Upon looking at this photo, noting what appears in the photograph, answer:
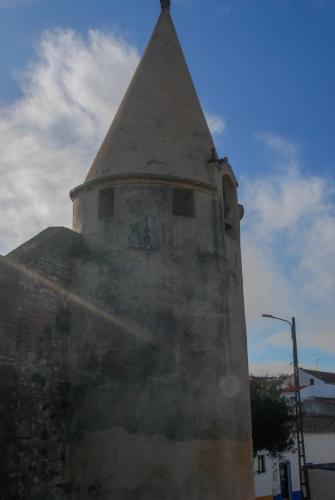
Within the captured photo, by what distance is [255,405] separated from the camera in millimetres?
21000

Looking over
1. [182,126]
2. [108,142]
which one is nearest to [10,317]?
[108,142]

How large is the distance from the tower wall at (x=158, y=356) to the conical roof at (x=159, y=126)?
53 cm

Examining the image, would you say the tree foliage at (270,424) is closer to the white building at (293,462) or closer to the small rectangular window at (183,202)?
the white building at (293,462)

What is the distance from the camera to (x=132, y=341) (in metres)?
9.68

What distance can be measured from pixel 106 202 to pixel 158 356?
3518mm

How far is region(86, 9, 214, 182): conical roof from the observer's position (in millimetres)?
11211

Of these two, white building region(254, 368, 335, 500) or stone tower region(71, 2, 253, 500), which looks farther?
white building region(254, 368, 335, 500)

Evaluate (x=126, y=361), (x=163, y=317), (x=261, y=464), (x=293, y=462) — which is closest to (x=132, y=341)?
(x=126, y=361)

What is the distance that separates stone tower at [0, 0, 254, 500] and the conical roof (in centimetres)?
5

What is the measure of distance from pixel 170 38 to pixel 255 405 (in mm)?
14264

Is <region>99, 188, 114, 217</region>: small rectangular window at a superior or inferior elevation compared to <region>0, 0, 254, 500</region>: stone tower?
superior

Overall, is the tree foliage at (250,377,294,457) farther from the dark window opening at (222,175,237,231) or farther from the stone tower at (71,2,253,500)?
the dark window opening at (222,175,237,231)

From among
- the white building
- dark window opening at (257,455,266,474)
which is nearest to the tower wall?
dark window opening at (257,455,266,474)

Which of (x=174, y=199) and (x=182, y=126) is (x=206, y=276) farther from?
(x=182, y=126)
